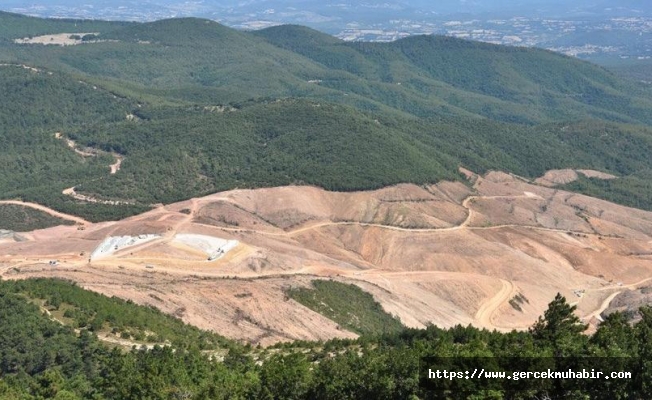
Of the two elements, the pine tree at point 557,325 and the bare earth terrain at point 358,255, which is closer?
the pine tree at point 557,325

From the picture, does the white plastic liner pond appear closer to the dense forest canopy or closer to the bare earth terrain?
the bare earth terrain

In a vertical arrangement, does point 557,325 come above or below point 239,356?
above

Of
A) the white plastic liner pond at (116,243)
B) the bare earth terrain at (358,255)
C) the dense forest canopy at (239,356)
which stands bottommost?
the bare earth terrain at (358,255)

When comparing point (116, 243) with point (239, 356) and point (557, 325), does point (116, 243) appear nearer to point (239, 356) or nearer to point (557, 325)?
point (239, 356)

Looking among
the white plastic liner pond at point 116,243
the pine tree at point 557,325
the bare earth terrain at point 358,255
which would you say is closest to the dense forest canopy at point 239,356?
the pine tree at point 557,325

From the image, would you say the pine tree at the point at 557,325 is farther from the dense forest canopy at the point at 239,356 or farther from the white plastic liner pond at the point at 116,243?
the white plastic liner pond at the point at 116,243

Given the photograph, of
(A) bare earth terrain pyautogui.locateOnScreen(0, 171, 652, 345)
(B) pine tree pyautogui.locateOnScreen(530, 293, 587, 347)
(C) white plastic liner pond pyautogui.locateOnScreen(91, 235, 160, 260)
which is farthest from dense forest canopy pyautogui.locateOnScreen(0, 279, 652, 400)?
(C) white plastic liner pond pyautogui.locateOnScreen(91, 235, 160, 260)

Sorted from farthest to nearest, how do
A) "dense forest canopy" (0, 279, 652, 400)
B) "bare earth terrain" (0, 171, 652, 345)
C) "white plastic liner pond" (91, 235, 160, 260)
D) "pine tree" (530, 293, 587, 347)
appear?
"white plastic liner pond" (91, 235, 160, 260), "bare earth terrain" (0, 171, 652, 345), "pine tree" (530, 293, 587, 347), "dense forest canopy" (0, 279, 652, 400)

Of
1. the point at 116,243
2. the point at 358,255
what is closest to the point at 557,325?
the point at 358,255

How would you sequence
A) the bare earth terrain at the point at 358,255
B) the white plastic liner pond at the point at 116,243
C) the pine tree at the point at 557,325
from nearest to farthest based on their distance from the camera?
the pine tree at the point at 557,325 < the bare earth terrain at the point at 358,255 < the white plastic liner pond at the point at 116,243
